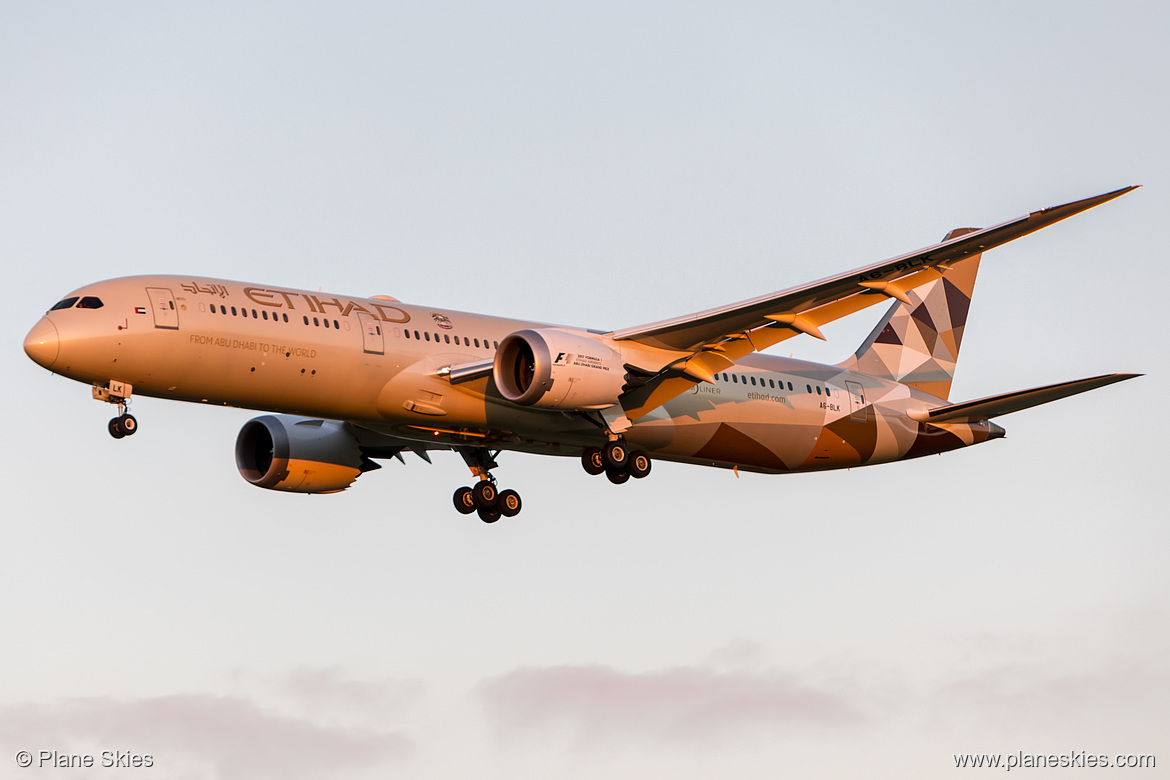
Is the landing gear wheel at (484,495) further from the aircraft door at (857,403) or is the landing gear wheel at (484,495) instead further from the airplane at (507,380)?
the aircraft door at (857,403)

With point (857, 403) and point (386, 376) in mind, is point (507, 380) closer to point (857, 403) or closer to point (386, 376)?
point (386, 376)

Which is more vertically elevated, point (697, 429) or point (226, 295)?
point (226, 295)

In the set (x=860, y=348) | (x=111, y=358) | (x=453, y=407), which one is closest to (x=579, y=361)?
(x=453, y=407)

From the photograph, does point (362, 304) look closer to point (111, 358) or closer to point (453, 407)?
point (453, 407)

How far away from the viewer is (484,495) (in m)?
43.9

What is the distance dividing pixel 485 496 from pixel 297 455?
5.36m

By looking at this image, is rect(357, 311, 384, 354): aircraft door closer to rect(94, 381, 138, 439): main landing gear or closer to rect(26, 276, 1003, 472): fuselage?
rect(26, 276, 1003, 472): fuselage

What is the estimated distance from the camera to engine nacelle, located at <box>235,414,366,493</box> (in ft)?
144

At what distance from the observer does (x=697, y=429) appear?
41.5 meters

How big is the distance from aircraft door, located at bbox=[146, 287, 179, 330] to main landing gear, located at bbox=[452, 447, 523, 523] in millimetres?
11140

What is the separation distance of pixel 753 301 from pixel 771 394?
22.9ft

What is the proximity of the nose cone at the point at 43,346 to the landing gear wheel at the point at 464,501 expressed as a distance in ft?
44.1

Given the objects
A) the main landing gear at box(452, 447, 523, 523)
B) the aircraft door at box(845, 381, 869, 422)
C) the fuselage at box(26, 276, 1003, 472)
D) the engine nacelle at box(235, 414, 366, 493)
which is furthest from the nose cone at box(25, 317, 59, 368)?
the aircraft door at box(845, 381, 869, 422)

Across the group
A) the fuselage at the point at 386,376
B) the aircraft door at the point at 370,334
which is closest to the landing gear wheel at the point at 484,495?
the fuselage at the point at 386,376
